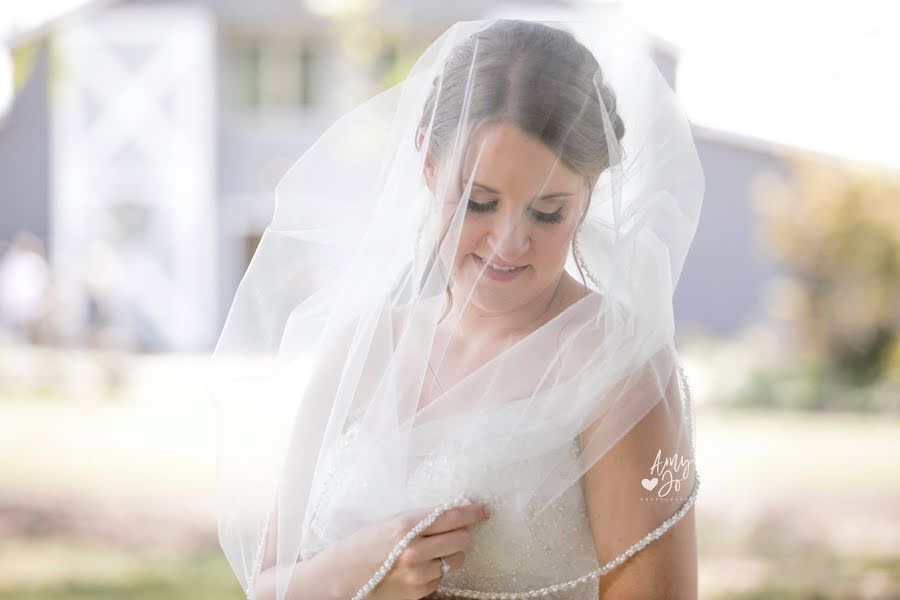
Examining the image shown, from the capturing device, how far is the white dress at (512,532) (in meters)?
1.83

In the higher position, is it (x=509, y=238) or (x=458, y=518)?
(x=509, y=238)

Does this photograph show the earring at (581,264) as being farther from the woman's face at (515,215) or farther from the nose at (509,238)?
the nose at (509,238)

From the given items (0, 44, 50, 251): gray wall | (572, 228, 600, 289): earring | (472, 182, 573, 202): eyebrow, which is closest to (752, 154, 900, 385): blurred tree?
(572, 228, 600, 289): earring

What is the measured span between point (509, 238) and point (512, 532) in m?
0.51

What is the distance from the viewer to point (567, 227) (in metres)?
1.83

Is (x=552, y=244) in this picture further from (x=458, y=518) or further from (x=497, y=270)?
(x=458, y=518)

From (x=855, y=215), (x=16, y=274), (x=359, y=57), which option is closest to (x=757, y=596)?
(x=359, y=57)

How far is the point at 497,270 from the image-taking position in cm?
189

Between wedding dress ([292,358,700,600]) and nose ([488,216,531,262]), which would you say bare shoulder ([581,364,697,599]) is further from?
nose ([488,216,531,262])

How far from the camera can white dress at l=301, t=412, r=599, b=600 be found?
183cm

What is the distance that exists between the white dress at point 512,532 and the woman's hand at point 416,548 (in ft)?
0.19

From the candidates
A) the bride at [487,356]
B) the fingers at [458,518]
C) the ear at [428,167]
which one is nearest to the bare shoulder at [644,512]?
the bride at [487,356]

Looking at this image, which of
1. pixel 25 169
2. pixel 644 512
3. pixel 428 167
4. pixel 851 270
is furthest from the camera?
pixel 25 169

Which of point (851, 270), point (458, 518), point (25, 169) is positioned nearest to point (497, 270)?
point (458, 518)
